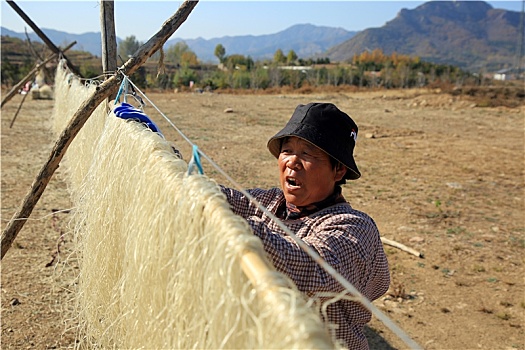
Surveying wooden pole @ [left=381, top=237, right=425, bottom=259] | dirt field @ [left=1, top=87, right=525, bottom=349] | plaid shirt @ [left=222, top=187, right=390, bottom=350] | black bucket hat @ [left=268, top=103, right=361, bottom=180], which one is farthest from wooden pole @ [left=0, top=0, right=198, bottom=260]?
wooden pole @ [left=381, top=237, right=425, bottom=259]

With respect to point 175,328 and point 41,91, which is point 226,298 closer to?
point 175,328

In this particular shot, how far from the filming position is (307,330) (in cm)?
85

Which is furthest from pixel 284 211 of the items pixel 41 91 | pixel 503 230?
pixel 41 91

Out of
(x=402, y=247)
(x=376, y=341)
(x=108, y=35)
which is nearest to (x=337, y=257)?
(x=376, y=341)

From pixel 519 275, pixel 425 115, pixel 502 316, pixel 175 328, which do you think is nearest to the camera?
pixel 175 328

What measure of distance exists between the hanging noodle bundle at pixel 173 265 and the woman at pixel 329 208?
1.31ft

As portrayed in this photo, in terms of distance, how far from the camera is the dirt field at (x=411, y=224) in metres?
4.08

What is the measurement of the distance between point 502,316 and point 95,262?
140 inches

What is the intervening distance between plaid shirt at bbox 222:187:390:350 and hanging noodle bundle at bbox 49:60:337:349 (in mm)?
243

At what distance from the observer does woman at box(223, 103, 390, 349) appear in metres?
1.71

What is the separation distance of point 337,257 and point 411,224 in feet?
17.3

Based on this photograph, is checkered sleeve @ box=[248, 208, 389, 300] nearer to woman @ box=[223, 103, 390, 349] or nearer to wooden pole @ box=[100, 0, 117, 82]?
woman @ box=[223, 103, 390, 349]

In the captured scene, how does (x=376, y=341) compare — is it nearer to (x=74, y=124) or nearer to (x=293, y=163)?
(x=293, y=163)

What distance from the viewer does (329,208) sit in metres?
1.91
